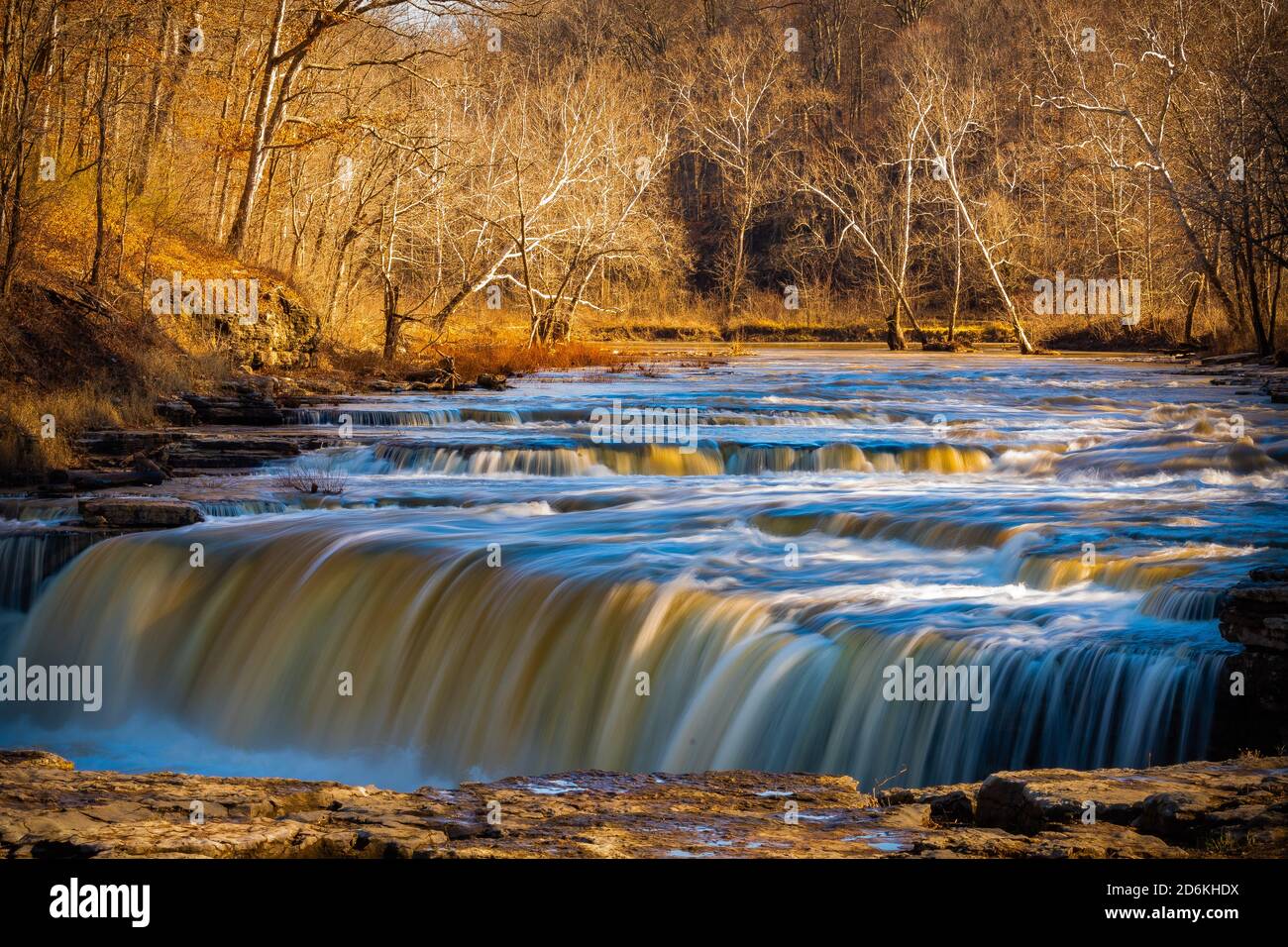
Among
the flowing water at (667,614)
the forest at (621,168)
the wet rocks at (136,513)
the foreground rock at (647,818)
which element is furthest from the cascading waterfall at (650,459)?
the foreground rock at (647,818)

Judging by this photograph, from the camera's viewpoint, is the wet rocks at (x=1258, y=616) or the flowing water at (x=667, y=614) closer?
the wet rocks at (x=1258, y=616)

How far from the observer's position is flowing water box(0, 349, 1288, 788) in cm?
845

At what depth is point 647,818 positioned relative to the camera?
5602 millimetres

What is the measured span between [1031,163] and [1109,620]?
4873cm

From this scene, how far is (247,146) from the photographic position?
29.7 metres

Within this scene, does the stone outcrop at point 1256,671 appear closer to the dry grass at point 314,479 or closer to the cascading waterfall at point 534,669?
the cascading waterfall at point 534,669

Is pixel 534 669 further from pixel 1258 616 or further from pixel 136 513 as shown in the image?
pixel 136 513

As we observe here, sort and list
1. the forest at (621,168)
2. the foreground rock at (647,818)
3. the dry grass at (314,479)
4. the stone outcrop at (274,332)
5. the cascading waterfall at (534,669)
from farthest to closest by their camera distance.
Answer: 1. the forest at (621,168)
2. the stone outcrop at (274,332)
3. the dry grass at (314,479)
4. the cascading waterfall at (534,669)
5. the foreground rock at (647,818)

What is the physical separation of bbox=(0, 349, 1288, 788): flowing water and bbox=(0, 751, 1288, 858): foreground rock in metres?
1.95

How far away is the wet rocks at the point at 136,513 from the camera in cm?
1307

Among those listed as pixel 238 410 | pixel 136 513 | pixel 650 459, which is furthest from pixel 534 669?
pixel 238 410

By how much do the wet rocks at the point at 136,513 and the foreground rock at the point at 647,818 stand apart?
268 inches

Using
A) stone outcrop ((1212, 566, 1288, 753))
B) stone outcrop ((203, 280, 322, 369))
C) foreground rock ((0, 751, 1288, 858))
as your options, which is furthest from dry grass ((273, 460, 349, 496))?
stone outcrop ((1212, 566, 1288, 753))
